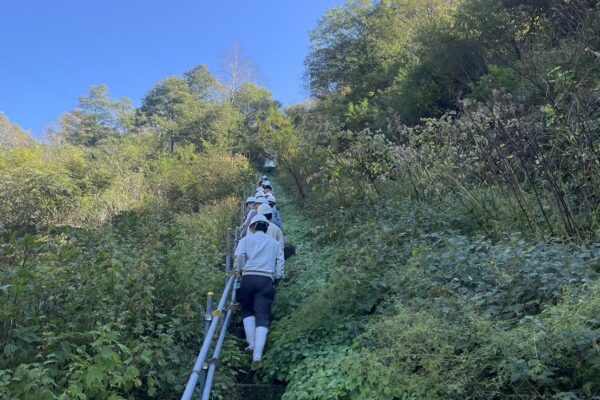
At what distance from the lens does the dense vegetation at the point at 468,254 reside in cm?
308

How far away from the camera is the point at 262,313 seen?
5.24 m

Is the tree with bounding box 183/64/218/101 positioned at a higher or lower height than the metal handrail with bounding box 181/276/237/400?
higher

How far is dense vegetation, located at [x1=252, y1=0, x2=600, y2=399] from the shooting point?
3.08 metres

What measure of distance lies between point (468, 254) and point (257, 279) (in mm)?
2470

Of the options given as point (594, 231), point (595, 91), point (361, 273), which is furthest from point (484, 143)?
point (361, 273)

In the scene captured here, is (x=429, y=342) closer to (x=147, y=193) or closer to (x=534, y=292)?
(x=534, y=292)

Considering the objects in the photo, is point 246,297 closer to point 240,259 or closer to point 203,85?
point 240,259

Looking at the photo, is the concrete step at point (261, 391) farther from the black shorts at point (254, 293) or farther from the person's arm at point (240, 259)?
the person's arm at point (240, 259)

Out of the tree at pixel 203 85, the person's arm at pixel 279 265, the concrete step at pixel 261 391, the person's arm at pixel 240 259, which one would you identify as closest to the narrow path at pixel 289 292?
the concrete step at pixel 261 391

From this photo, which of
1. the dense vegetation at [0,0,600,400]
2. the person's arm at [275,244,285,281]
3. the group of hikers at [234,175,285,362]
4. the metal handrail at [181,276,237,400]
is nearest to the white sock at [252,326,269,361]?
the group of hikers at [234,175,285,362]

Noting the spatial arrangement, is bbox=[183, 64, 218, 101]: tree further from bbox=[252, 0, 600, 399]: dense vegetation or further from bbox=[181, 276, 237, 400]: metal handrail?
bbox=[181, 276, 237, 400]: metal handrail

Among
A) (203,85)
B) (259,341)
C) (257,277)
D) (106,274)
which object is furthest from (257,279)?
(203,85)

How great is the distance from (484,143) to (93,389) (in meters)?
6.14

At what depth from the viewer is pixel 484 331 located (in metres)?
3.30
